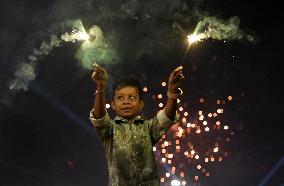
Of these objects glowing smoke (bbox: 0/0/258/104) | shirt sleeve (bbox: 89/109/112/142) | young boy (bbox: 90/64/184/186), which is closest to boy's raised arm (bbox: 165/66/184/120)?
young boy (bbox: 90/64/184/186)

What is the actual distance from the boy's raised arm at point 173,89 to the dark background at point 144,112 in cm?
1385

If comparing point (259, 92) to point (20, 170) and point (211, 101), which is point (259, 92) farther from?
point (20, 170)

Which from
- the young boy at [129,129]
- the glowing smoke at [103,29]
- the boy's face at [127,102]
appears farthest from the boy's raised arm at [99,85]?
the glowing smoke at [103,29]

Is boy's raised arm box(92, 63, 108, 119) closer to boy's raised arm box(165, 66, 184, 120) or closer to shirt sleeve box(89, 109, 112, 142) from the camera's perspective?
shirt sleeve box(89, 109, 112, 142)

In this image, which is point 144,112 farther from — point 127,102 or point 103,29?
point 127,102

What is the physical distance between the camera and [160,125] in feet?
12.5

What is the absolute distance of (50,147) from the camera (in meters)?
22.4

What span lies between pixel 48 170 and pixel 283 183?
37.9ft

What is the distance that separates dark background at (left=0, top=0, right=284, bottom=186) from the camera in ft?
63.9

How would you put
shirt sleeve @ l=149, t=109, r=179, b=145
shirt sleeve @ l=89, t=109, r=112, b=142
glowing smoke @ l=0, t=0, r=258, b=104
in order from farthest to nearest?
glowing smoke @ l=0, t=0, r=258, b=104, shirt sleeve @ l=149, t=109, r=179, b=145, shirt sleeve @ l=89, t=109, r=112, b=142

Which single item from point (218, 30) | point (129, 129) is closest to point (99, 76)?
point (129, 129)

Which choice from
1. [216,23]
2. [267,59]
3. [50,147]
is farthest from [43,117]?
[267,59]

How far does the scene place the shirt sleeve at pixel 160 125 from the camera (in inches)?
148

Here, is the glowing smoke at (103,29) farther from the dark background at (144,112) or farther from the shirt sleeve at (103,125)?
the shirt sleeve at (103,125)
